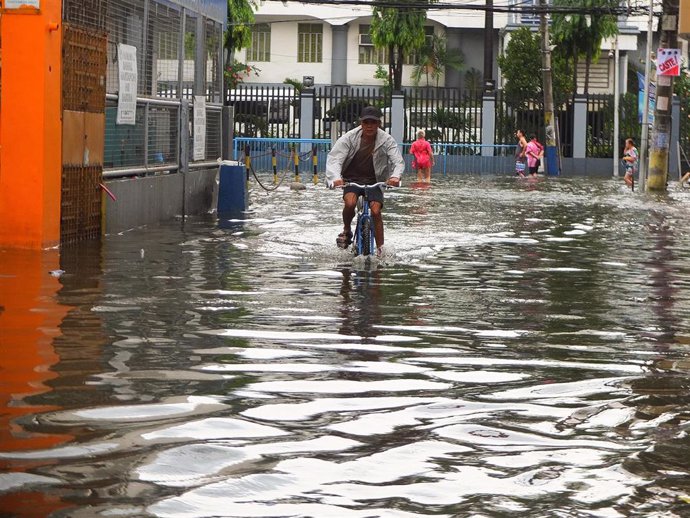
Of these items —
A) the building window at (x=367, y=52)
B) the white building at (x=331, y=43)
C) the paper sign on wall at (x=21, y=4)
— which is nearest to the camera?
the paper sign on wall at (x=21, y=4)

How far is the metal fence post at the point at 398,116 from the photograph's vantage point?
53.8 metres

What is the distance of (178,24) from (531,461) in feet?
58.2

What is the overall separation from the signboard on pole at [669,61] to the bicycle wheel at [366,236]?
22687 millimetres

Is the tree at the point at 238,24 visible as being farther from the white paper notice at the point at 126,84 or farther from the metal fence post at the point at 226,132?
the white paper notice at the point at 126,84

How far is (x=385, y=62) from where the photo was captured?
7825cm

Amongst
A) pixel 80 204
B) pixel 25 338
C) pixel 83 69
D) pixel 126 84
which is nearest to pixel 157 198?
pixel 126 84

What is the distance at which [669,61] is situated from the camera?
3688cm

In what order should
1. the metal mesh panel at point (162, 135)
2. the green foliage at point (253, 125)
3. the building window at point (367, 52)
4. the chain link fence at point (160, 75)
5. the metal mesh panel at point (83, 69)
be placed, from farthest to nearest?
the building window at point (367, 52)
the green foliage at point (253, 125)
the metal mesh panel at point (162, 135)
the chain link fence at point (160, 75)
the metal mesh panel at point (83, 69)

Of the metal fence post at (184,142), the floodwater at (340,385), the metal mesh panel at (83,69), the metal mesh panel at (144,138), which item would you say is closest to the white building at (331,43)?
the metal fence post at (184,142)

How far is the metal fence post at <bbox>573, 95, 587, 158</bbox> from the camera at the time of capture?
179 feet

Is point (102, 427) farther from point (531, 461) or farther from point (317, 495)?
point (531, 461)

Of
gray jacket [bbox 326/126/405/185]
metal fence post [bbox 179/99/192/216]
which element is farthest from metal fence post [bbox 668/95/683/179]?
gray jacket [bbox 326/126/405/185]

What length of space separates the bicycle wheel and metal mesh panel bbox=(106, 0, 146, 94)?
4726 mm

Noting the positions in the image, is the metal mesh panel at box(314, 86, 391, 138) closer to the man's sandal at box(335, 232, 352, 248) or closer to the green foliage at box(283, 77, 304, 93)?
the green foliage at box(283, 77, 304, 93)
